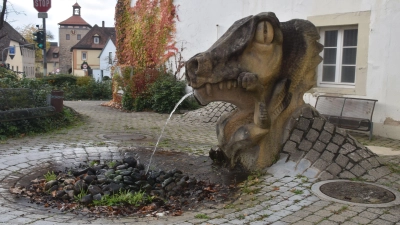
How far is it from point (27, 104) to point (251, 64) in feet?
23.3

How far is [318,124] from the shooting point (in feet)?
19.2

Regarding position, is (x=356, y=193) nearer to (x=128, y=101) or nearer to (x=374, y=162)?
(x=374, y=162)

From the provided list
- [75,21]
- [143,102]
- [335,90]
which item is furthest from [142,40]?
[75,21]

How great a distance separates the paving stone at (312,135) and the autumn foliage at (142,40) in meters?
11.1

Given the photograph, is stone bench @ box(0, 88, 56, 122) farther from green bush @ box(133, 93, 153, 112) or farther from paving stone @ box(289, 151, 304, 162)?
paving stone @ box(289, 151, 304, 162)

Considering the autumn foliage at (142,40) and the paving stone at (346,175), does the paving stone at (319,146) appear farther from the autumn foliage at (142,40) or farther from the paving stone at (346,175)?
the autumn foliage at (142,40)

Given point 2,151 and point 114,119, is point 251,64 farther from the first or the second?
Answer: point 114,119

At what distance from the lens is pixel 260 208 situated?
4320 millimetres

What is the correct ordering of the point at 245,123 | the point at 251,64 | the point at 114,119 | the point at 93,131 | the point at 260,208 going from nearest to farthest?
the point at 260,208 < the point at 251,64 < the point at 245,123 < the point at 93,131 < the point at 114,119

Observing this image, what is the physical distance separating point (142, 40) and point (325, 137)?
1358 cm

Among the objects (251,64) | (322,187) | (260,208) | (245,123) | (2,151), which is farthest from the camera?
(2,151)

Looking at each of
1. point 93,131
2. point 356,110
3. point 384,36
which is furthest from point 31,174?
point 384,36

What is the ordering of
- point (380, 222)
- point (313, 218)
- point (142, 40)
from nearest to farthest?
point (380, 222)
point (313, 218)
point (142, 40)

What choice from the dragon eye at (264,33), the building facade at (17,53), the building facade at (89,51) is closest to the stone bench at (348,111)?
the dragon eye at (264,33)
